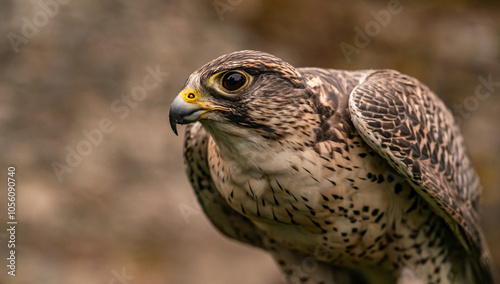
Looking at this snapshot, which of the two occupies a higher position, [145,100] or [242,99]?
[145,100]

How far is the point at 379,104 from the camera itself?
346 cm

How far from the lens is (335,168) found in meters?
3.36

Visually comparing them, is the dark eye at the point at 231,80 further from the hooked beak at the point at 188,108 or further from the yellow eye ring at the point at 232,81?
the hooked beak at the point at 188,108

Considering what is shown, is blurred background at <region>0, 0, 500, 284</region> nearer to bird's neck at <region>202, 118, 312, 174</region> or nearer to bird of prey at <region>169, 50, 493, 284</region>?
bird of prey at <region>169, 50, 493, 284</region>

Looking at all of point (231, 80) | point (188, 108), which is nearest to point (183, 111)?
point (188, 108)

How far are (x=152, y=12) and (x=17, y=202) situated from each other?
325 cm

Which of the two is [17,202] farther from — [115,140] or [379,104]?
[379,104]

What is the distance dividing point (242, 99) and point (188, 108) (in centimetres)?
30

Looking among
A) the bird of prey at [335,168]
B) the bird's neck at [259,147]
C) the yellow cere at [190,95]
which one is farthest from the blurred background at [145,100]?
the yellow cere at [190,95]

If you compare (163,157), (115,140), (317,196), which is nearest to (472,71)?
(163,157)

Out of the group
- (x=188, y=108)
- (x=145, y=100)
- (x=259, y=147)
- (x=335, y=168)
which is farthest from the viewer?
(x=145, y=100)

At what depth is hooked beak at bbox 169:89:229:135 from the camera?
304 cm

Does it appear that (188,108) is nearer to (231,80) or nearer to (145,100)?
(231,80)

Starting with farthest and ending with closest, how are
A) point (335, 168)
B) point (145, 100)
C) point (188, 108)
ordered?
1. point (145, 100)
2. point (335, 168)
3. point (188, 108)
